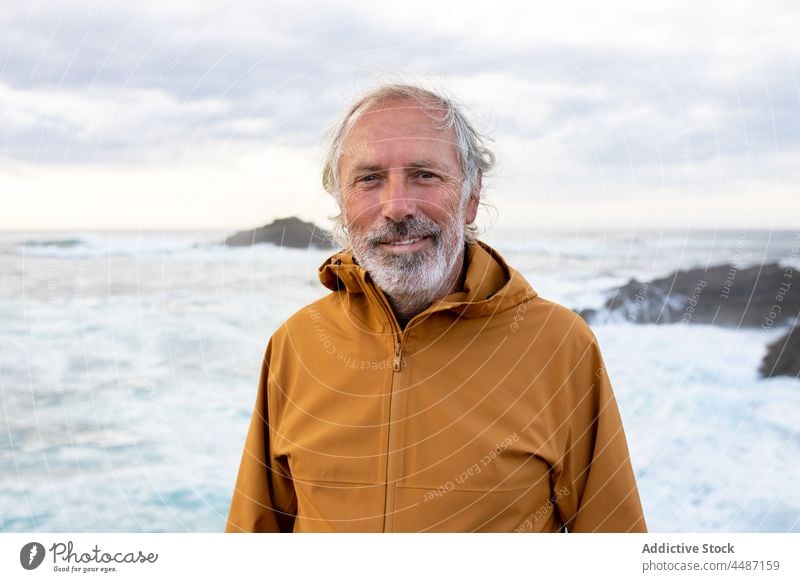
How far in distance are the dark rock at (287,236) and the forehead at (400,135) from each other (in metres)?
0.76

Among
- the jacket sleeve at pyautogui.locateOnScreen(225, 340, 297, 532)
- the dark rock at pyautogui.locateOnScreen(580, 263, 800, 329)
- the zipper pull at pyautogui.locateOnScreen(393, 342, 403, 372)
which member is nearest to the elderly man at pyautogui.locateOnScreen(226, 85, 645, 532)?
the zipper pull at pyautogui.locateOnScreen(393, 342, 403, 372)

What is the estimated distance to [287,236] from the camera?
10.1ft

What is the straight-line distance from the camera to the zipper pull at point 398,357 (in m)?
2.19

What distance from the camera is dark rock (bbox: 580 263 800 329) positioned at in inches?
150

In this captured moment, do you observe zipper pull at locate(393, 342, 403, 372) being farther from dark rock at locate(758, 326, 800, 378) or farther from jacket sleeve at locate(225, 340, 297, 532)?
dark rock at locate(758, 326, 800, 378)

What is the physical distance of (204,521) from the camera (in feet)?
8.75

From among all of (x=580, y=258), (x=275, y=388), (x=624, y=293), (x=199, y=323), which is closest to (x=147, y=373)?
(x=199, y=323)
